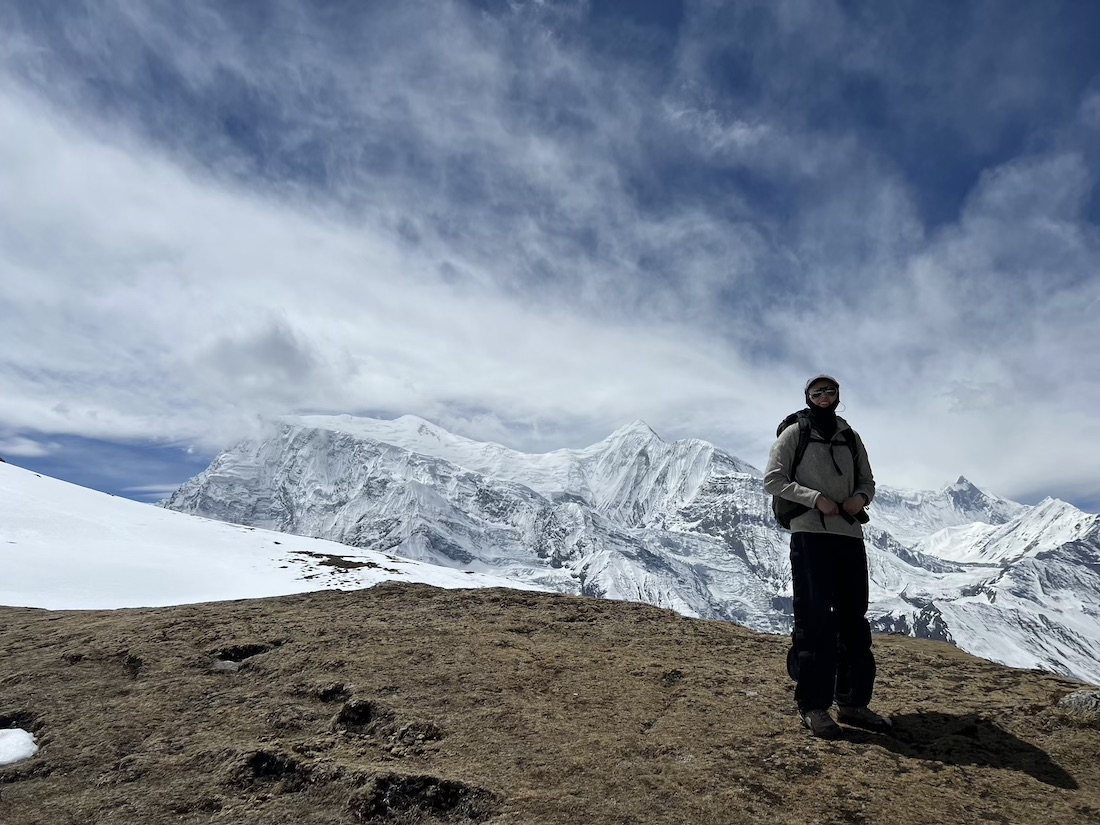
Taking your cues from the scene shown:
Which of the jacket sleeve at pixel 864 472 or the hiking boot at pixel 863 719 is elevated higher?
the jacket sleeve at pixel 864 472

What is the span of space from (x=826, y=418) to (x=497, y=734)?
454cm

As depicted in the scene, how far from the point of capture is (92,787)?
5.42 m

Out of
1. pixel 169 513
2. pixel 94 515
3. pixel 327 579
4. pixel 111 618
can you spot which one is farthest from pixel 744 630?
pixel 169 513

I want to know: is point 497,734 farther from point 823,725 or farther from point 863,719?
point 863,719

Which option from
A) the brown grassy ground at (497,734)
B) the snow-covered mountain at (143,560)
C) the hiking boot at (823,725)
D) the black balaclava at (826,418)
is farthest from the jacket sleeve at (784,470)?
the snow-covered mountain at (143,560)

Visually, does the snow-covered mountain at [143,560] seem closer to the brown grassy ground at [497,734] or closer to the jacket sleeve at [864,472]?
the brown grassy ground at [497,734]

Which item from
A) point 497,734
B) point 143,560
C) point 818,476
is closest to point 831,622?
point 818,476

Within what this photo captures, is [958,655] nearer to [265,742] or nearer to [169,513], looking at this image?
[265,742]

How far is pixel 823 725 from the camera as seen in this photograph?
5.79 m

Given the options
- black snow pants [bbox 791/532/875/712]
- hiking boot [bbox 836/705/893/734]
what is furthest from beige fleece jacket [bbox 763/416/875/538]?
hiking boot [bbox 836/705/893/734]

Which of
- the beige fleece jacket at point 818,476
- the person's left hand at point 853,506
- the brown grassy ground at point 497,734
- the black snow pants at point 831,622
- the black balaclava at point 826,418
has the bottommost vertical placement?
the brown grassy ground at point 497,734

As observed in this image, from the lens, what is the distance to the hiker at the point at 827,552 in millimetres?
6164

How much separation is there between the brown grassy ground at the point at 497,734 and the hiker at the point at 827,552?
18.0 inches

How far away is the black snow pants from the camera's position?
614 cm
